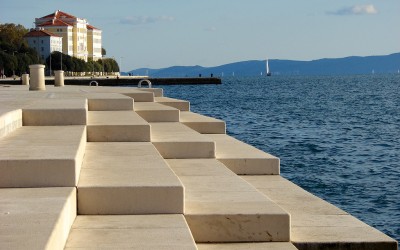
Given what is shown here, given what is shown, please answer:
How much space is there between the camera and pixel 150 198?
6.88 metres

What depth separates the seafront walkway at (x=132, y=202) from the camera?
236 inches

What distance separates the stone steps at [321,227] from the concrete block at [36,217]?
226 centimetres

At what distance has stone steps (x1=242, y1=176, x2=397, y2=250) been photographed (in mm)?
7520

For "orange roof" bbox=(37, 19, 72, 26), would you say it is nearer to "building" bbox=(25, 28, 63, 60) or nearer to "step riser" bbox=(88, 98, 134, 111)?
"building" bbox=(25, 28, 63, 60)

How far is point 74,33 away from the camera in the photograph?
175875 millimetres

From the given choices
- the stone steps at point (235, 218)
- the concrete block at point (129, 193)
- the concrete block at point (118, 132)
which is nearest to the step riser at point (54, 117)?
the concrete block at point (118, 132)

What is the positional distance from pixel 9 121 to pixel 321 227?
3921 mm

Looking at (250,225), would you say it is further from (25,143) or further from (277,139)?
(277,139)

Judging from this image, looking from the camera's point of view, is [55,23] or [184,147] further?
[55,23]

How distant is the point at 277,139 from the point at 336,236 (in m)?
22.3

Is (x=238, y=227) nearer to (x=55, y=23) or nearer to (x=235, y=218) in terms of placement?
(x=235, y=218)

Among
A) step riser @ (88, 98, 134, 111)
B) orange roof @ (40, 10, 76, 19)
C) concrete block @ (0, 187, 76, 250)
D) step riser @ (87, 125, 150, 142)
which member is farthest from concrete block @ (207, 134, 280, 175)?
orange roof @ (40, 10, 76, 19)

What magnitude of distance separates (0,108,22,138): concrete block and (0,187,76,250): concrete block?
2.36 m

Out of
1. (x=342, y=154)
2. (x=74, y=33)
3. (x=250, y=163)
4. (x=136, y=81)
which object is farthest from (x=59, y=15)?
(x=250, y=163)
